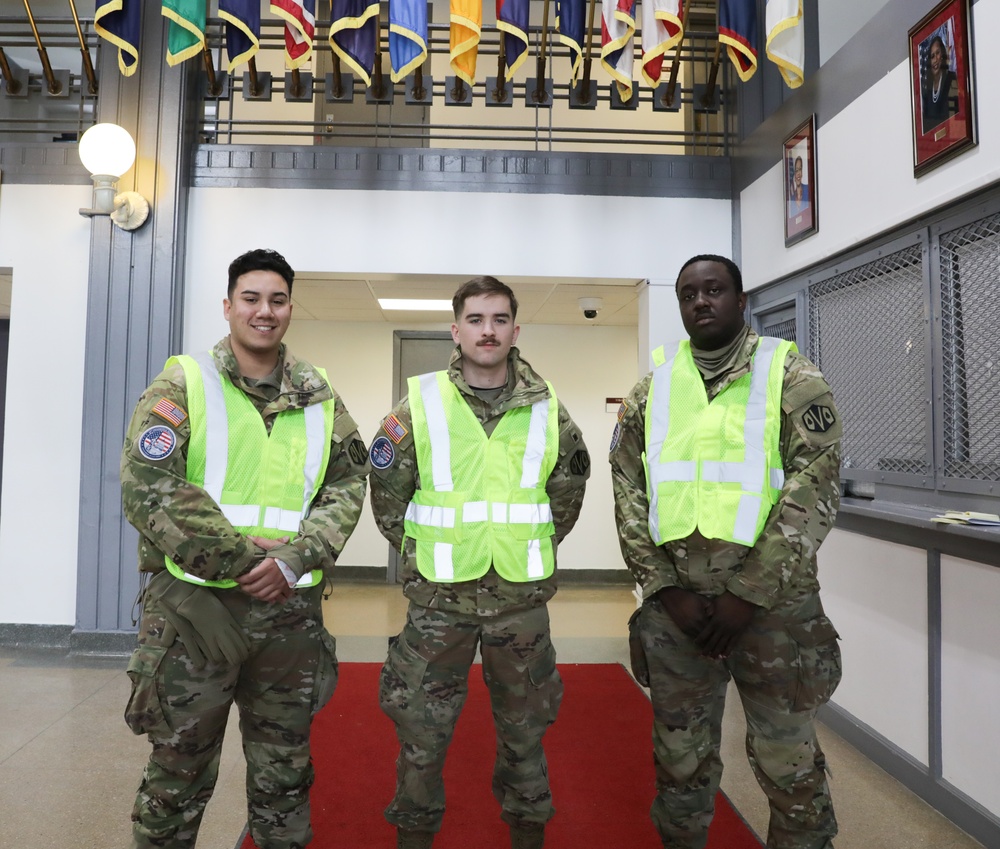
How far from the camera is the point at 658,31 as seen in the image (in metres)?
3.89

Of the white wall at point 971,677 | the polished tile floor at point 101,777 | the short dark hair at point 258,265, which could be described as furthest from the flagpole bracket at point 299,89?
the white wall at point 971,677

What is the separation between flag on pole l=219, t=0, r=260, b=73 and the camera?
12.7ft

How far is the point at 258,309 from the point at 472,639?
105 cm

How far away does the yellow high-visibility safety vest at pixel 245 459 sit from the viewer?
175 centimetres

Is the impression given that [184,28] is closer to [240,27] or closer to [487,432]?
[240,27]

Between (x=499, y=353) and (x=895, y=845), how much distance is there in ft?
6.53

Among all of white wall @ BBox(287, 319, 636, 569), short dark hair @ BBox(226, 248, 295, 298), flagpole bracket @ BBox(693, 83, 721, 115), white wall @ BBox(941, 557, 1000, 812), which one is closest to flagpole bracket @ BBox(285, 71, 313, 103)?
flagpole bracket @ BBox(693, 83, 721, 115)

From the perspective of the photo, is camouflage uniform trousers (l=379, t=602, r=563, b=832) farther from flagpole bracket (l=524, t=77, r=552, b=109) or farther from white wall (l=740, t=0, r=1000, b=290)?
flagpole bracket (l=524, t=77, r=552, b=109)

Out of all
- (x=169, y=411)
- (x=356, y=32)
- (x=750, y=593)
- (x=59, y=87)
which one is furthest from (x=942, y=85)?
(x=59, y=87)

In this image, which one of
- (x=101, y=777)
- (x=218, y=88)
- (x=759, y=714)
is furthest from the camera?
(x=218, y=88)

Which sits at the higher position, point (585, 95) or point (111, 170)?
point (585, 95)

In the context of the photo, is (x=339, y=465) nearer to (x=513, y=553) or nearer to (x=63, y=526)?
(x=513, y=553)

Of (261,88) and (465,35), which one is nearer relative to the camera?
(465,35)

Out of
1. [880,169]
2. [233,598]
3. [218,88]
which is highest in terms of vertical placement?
[218,88]
